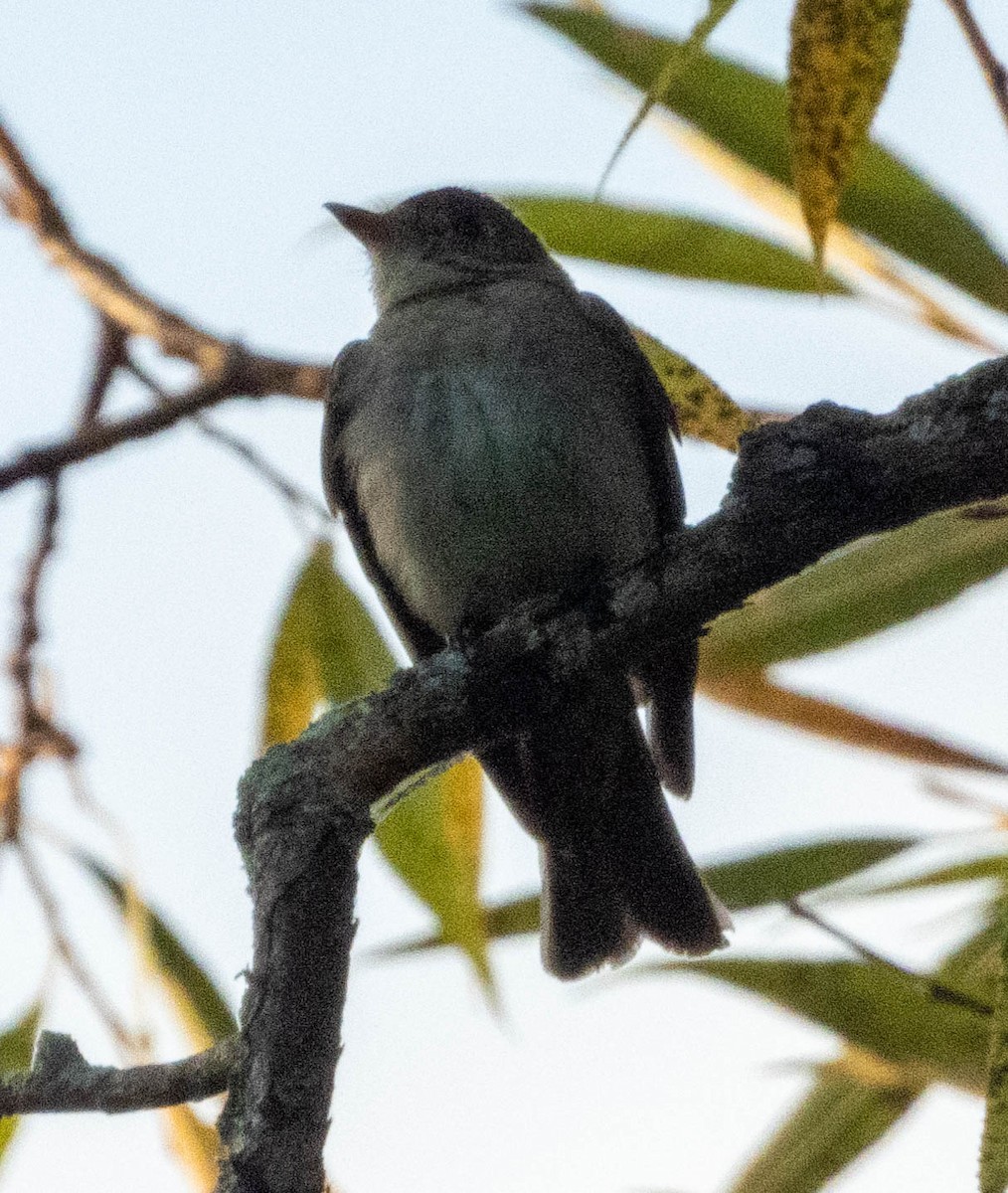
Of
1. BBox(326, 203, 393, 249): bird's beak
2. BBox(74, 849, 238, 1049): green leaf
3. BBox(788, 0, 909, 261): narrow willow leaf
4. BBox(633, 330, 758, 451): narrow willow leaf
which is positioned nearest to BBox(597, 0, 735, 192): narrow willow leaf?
BBox(788, 0, 909, 261): narrow willow leaf

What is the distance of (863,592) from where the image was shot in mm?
3525

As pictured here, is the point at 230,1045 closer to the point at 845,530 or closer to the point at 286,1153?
the point at 286,1153

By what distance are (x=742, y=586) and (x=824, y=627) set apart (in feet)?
4.11

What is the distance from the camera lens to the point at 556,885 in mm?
4027

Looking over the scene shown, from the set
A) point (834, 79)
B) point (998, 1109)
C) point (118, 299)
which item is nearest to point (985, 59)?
point (834, 79)

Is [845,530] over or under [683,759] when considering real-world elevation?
under

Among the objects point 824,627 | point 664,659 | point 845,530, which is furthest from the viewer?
point 664,659

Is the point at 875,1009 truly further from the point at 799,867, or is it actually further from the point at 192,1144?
the point at 192,1144

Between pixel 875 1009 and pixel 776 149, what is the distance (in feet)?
6.08

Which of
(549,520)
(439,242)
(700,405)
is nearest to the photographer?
(700,405)

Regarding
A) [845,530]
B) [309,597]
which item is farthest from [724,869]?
[845,530]

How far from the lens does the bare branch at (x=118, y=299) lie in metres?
3.80

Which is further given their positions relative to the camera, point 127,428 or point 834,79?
point 127,428

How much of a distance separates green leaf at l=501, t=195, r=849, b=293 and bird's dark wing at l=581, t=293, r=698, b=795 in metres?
0.30
